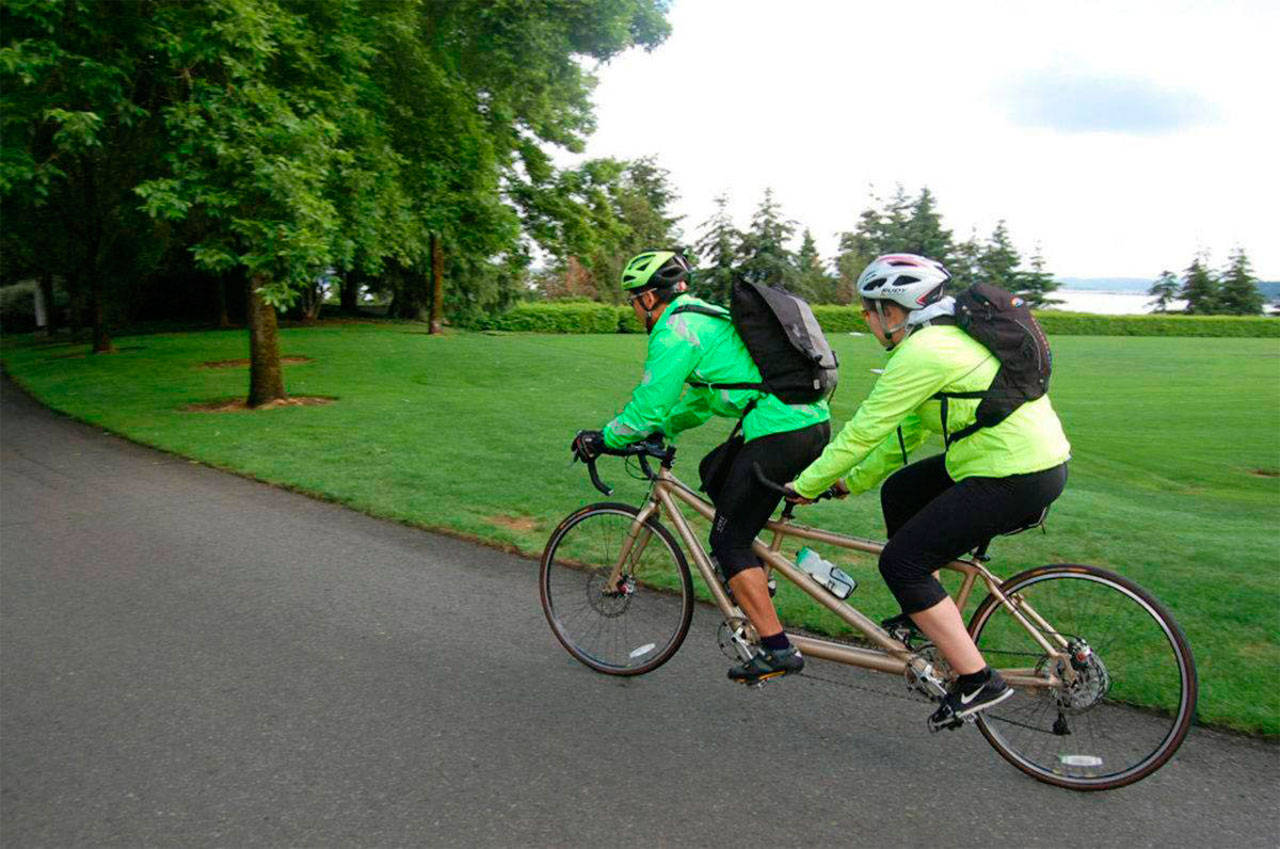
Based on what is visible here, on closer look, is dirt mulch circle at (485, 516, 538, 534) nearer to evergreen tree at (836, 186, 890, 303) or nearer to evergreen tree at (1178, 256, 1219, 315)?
evergreen tree at (836, 186, 890, 303)

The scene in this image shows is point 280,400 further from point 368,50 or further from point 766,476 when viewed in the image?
point 766,476

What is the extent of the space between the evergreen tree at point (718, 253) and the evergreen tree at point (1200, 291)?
39.5 m

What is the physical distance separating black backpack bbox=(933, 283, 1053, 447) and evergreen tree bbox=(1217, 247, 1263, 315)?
8302 centimetres

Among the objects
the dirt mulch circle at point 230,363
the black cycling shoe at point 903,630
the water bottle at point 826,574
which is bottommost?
the dirt mulch circle at point 230,363

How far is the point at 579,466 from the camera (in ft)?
32.7

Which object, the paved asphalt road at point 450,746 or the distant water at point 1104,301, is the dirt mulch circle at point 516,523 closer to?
the paved asphalt road at point 450,746

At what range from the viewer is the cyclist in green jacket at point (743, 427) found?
12.9ft

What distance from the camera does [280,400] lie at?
50.1 ft

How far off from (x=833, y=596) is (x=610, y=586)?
1250 mm

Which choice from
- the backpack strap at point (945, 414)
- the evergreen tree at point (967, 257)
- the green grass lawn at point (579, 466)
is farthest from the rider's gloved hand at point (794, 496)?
the evergreen tree at point (967, 257)

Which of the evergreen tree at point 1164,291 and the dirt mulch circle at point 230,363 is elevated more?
the evergreen tree at point 1164,291

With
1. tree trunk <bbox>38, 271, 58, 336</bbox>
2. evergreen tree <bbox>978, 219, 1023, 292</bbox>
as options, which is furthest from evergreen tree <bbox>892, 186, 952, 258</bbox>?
tree trunk <bbox>38, 271, 58, 336</bbox>

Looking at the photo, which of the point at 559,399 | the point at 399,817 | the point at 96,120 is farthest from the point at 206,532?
the point at 559,399

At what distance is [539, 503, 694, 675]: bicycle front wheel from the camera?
4496 millimetres
